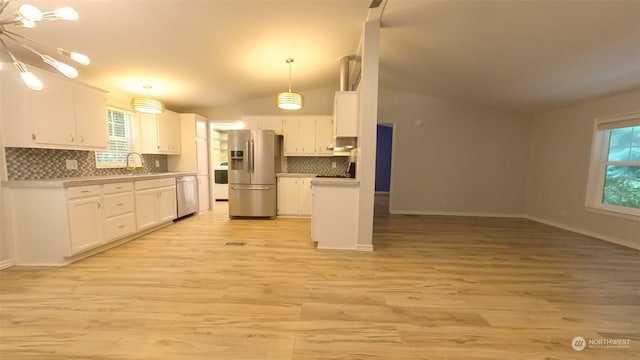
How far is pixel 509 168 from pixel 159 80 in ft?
23.4

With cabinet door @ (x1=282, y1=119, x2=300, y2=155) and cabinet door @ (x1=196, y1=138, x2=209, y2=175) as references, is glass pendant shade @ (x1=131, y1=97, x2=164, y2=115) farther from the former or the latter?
cabinet door @ (x1=282, y1=119, x2=300, y2=155)

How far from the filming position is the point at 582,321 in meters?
1.80

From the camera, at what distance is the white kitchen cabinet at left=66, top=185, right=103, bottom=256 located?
2.70 meters

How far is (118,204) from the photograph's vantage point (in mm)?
3283

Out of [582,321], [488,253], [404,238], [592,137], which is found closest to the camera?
[582,321]

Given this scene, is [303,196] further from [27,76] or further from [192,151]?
[27,76]

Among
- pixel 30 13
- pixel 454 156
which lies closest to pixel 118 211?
pixel 30 13

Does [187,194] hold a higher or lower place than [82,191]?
lower

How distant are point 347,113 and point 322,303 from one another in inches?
95.1

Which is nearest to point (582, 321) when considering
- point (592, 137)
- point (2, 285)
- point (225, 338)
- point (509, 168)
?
point (225, 338)

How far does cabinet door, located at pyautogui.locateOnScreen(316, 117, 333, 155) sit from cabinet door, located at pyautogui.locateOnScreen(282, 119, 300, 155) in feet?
1.45

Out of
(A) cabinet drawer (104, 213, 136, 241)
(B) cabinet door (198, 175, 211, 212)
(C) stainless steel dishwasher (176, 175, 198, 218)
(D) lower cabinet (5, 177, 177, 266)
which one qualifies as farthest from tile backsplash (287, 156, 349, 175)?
(D) lower cabinet (5, 177, 177, 266)

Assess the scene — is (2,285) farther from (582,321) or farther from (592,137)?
(592,137)

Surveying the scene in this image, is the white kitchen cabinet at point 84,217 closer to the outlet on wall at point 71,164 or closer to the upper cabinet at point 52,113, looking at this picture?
the upper cabinet at point 52,113
